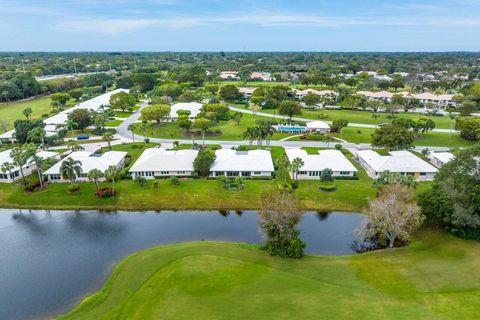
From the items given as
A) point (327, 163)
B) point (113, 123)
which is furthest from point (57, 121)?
point (327, 163)

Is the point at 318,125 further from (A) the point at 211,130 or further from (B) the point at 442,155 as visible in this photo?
(B) the point at 442,155

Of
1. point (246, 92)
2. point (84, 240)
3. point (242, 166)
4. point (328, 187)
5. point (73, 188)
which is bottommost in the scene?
point (84, 240)

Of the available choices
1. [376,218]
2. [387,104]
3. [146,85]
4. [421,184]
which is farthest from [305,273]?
[146,85]

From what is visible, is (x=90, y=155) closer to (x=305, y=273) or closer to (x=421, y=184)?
(x=305, y=273)

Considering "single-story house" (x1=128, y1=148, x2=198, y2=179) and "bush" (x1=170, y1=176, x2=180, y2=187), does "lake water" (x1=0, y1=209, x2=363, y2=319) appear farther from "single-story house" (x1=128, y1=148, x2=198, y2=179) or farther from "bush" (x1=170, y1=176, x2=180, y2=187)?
"single-story house" (x1=128, y1=148, x2=198, y2=179)

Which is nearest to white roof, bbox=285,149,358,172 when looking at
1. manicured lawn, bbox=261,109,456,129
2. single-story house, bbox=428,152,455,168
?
single-story house, bbox=428,152,455,168

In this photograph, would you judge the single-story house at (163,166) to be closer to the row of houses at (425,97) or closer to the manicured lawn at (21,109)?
the manicured lawn at (21,109)
